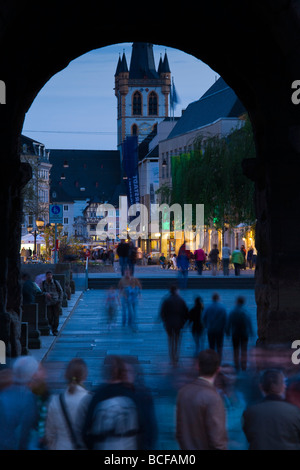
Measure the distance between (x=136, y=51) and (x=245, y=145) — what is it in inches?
5300

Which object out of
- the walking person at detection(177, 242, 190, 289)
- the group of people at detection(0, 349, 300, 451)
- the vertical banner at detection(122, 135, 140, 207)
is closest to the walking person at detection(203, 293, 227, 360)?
the group of people at detection(0, 349, 300, 451)

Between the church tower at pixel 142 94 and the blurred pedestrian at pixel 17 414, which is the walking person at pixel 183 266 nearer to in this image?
the blurred pedestrian at pixel 17 414

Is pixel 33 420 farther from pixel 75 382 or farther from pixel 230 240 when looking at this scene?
pixel 230 240

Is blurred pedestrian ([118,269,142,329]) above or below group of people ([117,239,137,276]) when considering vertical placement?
below

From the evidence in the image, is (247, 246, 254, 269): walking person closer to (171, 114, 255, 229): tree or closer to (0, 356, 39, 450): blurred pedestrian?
(171, 114, 255, 229): tree

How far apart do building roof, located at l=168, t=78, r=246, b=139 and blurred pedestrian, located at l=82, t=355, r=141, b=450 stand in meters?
80.4

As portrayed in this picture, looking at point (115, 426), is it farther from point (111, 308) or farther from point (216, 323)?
point (111, 308)

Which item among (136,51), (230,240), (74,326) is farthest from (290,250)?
(136,51)

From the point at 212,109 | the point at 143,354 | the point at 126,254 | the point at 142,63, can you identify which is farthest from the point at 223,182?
the point at 142,63

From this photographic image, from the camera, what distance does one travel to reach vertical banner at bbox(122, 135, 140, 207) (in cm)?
9681

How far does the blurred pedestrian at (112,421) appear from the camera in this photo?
714 centimetres

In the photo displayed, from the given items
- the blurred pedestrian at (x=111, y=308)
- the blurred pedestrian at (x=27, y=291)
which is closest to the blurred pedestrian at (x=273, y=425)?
the blurred pedestrian at (x=27, y=291)

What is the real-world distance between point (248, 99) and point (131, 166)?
8027cm

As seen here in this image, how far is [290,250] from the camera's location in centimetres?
1552
